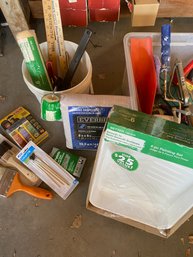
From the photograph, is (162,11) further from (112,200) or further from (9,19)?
(112,200)

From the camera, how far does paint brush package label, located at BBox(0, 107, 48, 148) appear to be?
0.76 metres

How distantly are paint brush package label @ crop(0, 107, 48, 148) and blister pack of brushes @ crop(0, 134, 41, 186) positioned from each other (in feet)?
0.08

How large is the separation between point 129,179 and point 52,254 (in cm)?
31

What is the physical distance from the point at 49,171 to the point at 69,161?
0.07 metres

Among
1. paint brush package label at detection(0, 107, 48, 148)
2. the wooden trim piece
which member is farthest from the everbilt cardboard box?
the wooden trim piece

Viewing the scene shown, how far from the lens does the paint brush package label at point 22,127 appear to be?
758 millimetres

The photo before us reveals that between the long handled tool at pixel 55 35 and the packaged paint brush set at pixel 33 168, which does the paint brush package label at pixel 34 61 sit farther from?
the packaged paint brush set at pixel 33 168

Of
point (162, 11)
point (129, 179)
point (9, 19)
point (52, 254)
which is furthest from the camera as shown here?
point (162, 11)

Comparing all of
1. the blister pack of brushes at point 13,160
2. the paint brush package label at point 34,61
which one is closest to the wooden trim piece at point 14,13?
the paint brush package label at point 34,61

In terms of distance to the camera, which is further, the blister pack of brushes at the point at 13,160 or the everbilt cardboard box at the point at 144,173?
the blister pack of brushes at the point at 13,160

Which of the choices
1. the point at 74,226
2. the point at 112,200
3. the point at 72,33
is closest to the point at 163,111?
the point at 112,200

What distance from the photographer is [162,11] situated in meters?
1.07

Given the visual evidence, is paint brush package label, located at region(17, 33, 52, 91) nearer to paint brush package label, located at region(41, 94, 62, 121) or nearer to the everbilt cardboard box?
paint brush package label, located at region(41, 94, 62, 121)

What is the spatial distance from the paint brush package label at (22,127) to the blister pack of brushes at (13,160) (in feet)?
0.08
